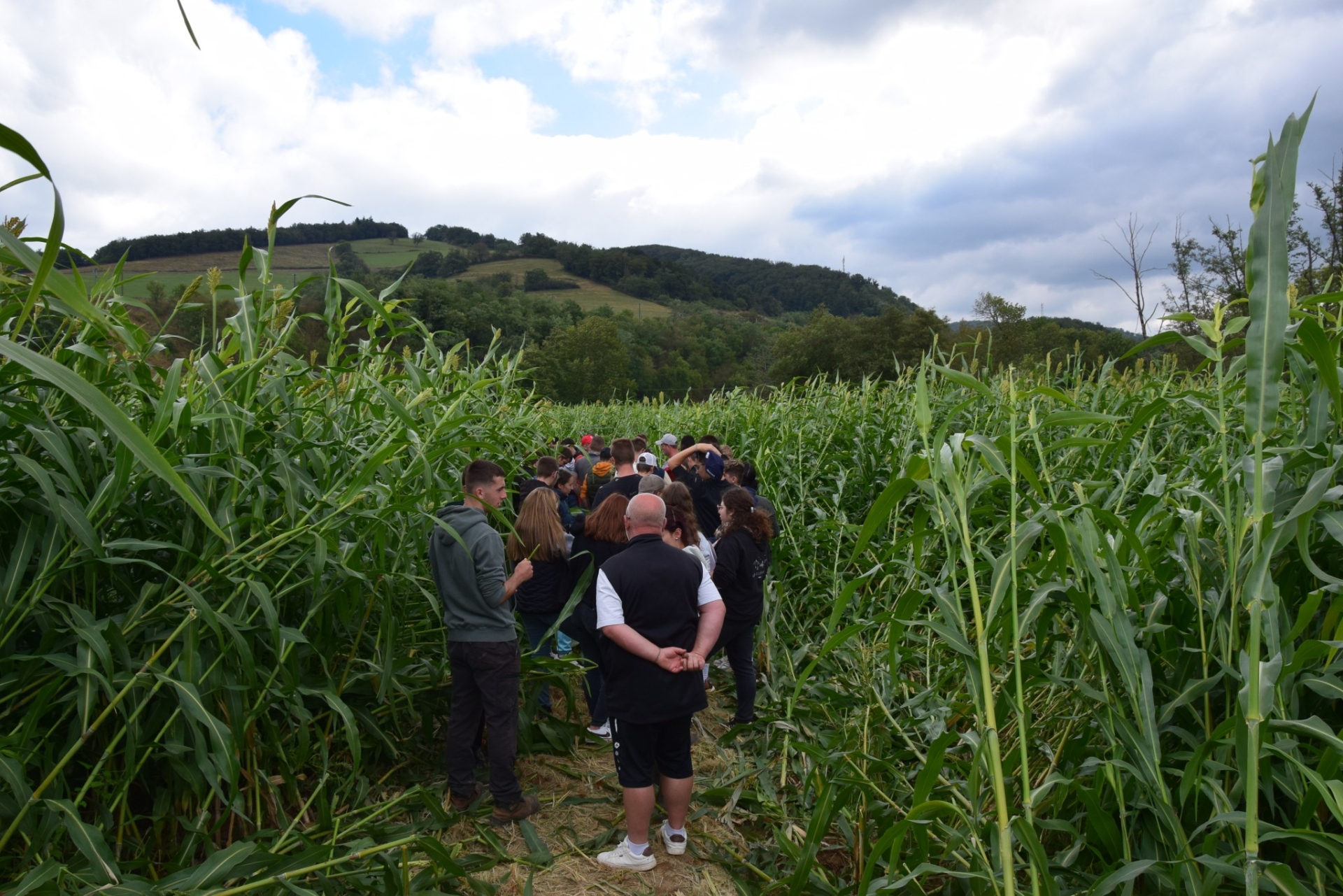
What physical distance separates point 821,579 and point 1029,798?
14.1 ft

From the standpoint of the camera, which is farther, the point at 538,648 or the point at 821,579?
the point at 821,579

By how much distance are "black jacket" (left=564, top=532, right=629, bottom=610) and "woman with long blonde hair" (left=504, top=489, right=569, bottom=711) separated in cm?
7

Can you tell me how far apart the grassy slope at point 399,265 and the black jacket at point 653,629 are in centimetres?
4463

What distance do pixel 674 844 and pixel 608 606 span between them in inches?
45.8

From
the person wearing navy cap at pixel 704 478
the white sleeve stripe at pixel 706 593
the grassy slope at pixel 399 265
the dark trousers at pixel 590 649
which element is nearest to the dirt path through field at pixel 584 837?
the dark trousers at pixel 590 649

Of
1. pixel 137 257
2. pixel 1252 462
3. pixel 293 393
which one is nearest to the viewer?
pixel 1252 462

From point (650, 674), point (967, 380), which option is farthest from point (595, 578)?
point (967, 380)

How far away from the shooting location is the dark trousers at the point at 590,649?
4.77 meters

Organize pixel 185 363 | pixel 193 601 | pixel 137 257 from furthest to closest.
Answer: pixel 137 257
pixel 185 363
pixel 193 601

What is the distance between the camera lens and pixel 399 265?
58.8 meters

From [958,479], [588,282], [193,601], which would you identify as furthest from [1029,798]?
[588,282]

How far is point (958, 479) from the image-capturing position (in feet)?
6.98

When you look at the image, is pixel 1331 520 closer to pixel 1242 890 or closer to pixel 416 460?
pixel 1242 890

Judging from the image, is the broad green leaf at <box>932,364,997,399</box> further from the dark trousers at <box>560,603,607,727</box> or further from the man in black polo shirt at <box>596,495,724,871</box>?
the dark trousers at <box>560,603,607,727</box>
